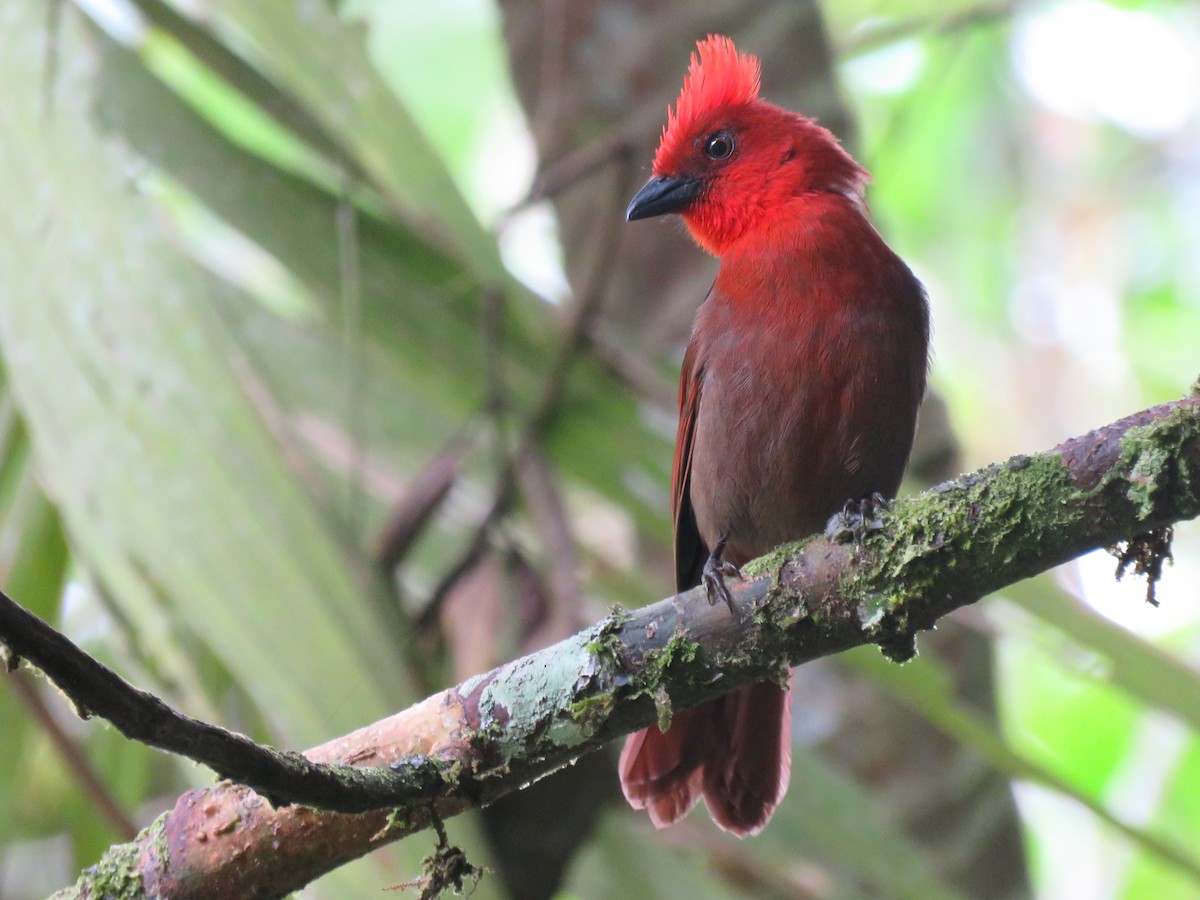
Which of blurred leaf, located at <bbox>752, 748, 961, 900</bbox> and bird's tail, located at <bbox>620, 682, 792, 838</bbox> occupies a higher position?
bird's tail, located at <bbox>620, 682, 792, 838</bbox>

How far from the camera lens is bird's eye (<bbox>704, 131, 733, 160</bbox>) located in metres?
3.46

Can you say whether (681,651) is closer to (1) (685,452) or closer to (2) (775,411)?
(2) (775,411)

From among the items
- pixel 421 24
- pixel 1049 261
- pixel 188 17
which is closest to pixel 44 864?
pixel 188 17

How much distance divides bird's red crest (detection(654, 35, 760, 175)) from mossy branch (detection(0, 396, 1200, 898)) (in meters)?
1.90

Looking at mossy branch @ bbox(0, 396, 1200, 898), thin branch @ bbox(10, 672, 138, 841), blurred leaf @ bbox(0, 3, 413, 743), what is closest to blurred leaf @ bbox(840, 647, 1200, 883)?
mossy branch @ bbox(0, 396, 1200, 898)

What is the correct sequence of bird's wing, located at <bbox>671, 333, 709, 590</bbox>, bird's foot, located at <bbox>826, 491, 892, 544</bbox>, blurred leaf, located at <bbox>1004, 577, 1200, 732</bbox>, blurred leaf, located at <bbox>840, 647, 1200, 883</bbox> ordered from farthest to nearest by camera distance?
bird's wing, located at <bbox>671, 333, 709, 590</bbox>
blurred leaf, located at <bbox>840, 647, 1200, 883</bbox>
blurred leaf, located at <bbox>1004, 577, 1200, 732</bbox>
bird's foot, located at <bbox>826, 491, 892, 544</bbox>

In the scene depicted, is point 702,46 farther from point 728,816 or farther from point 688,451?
point 728,816

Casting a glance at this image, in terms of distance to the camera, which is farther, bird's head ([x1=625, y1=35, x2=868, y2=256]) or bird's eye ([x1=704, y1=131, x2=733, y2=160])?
bird's eye ([x1=704, y1=131, x2=733, y2=160])

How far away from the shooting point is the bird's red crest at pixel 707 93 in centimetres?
353

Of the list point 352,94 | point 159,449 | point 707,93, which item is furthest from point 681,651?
point 707,93

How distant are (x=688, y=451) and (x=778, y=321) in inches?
17.9

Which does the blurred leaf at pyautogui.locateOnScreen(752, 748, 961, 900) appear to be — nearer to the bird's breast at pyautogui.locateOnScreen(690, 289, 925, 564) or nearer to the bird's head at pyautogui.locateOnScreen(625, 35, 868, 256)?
the bird's breast at pyautogui.locateOnScreen(690, 289, 925, 564)

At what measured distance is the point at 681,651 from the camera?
1819mm

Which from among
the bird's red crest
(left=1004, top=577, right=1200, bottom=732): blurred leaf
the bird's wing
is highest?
the bird's red crest
